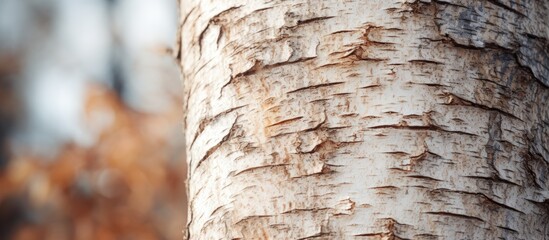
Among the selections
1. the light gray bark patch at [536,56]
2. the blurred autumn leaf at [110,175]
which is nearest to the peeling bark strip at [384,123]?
the light gray bark patch at [536,56]

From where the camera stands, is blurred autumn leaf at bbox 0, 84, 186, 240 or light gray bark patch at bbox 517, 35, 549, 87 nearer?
light gray bark patch at bbox 517, 35, 549, 87

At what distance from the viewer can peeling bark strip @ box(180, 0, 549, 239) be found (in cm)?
78

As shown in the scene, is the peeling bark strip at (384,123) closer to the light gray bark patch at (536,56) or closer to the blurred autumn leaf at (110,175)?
the light gray bark patch at (536,56)

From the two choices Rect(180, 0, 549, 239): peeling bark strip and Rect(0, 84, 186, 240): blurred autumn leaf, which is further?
Rect(0, 84, 186, 240): blurred autumn leaf

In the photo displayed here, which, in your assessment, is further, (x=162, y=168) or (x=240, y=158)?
(x=162, y=168)

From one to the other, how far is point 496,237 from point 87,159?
333cm

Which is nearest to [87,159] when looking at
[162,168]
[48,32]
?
[162,168]

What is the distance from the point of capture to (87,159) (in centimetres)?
394

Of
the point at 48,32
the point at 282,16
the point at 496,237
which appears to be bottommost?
the point at 496,237

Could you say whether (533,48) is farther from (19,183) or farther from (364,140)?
(19,183)

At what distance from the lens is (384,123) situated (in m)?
0.80

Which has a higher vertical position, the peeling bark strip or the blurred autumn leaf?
the blurred autumn leaf

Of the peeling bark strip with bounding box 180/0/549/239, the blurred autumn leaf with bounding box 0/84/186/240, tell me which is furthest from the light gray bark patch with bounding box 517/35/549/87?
the blurred autumn leaf with bounding box 0/84/186/240

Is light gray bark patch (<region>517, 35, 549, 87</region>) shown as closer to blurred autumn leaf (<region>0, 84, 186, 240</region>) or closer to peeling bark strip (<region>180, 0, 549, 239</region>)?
peeling bark strip (<region>180, 0, 549, 239</region>)
